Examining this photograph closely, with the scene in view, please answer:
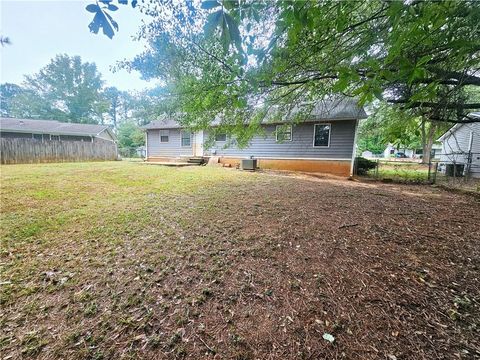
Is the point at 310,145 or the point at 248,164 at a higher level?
the point at 310,145

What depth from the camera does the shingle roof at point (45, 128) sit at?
Answer: 1865 cm

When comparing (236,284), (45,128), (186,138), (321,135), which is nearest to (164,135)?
(186,138)

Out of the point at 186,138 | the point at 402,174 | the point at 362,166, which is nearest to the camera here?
the point at 402,174

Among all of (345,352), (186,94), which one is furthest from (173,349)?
(186,94)

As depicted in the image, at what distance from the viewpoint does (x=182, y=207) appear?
4348mm

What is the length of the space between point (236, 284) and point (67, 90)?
1828 inches

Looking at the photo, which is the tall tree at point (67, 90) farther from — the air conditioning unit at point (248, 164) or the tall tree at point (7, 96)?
the air conditioning unit at point (248, 164)

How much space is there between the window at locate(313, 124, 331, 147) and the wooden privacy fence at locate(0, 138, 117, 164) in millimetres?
15945

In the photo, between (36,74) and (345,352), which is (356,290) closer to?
(345,352)

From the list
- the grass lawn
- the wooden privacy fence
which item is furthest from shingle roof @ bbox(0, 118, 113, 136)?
the grass lawn

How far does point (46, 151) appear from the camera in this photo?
13.2 metres

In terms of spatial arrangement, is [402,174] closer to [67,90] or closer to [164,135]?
[164,135]

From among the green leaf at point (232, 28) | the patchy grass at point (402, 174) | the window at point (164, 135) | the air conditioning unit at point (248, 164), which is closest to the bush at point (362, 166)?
the patchy grass at point (402, 174)

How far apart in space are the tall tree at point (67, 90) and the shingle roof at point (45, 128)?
602 inches
